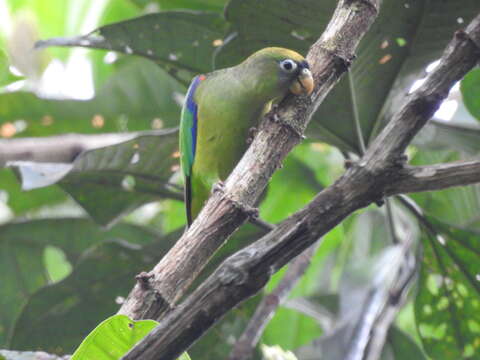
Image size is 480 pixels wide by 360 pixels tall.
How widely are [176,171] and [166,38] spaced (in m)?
0.55

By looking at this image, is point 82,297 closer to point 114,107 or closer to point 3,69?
point 3,69

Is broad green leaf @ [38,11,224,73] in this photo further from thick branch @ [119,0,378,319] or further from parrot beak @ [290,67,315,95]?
thick branch @ [119,0,378,319]

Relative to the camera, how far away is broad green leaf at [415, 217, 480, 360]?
8.29ft

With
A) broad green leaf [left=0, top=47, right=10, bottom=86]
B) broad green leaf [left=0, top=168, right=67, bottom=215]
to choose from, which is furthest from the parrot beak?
broad green leaf [left=0, top=168, right=67, bottom=215]

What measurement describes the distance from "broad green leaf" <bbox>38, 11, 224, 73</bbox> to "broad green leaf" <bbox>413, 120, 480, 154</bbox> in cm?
95

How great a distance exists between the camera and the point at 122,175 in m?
2.90

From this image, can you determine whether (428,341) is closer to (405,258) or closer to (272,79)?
(405,258)

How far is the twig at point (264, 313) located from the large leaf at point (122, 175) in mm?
655

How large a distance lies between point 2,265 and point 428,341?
1.96 metres

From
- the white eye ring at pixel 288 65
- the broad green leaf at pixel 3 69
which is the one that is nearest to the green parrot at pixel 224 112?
the white eye ring at pixel 288 65

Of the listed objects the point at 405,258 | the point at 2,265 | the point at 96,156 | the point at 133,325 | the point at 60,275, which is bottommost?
the point at 60,275

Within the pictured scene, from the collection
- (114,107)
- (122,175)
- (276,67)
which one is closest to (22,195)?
(114,107)

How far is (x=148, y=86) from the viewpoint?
3.68 metres

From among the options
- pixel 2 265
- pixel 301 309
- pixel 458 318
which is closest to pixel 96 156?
pixel 2 265
